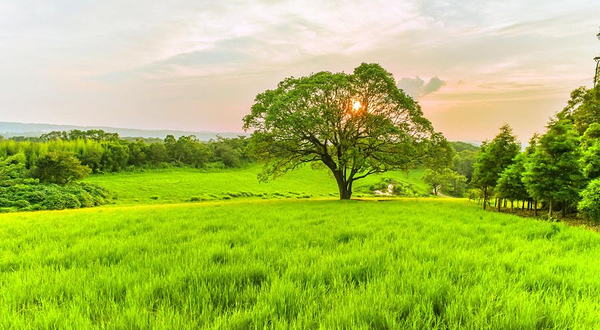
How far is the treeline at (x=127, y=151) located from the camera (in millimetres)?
62597

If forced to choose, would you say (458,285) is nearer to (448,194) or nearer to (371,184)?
(371,184)

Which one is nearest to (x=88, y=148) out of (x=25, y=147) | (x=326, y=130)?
(x=25, y=147)

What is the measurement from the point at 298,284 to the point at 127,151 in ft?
294

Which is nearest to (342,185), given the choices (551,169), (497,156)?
(497,156)

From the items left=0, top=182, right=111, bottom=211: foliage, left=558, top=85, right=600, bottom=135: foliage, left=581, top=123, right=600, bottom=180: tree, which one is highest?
left=558, top=85, right=600, bottom=135: foliage

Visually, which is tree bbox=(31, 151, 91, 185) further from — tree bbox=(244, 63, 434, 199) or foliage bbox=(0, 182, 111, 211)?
tree bbox=(244, 63, 434, 199)

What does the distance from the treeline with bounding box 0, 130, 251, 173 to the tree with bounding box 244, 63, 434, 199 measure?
131 ft

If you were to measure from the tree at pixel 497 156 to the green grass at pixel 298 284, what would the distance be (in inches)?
710

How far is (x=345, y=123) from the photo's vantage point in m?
23.7

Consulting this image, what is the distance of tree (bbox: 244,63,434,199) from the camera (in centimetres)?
2153

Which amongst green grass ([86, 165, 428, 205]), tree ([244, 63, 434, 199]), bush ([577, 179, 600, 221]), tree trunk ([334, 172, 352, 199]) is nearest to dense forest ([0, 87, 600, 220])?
bush ([577, 179, 600, 221])

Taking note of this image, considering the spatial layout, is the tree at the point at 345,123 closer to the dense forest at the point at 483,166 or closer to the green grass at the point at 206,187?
the dense forest at the point at 483,166

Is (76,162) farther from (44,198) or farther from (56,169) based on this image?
(44,198)

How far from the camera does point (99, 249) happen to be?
15.5 feet
